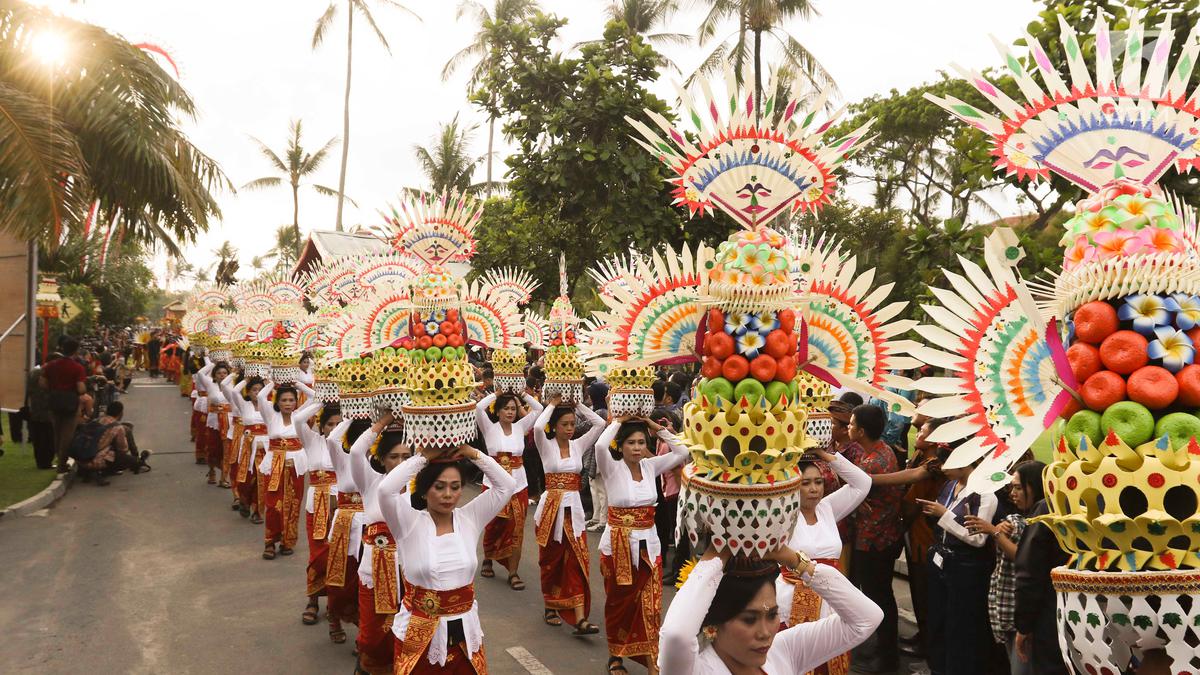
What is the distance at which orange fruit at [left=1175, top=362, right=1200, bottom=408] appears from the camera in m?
1.90

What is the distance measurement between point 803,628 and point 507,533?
5.21m

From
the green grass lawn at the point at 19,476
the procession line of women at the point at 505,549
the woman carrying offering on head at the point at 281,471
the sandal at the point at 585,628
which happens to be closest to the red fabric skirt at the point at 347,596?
the procession line of women at the point at 505,549

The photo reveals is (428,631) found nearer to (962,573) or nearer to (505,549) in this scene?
(962,573)

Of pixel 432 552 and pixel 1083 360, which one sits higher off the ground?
pixel 1083 360

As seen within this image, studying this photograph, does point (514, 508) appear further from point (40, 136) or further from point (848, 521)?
point (40, 136)

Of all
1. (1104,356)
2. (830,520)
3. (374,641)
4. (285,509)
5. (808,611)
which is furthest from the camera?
(285,509)

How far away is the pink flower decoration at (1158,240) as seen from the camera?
Answer: 6.54 feet

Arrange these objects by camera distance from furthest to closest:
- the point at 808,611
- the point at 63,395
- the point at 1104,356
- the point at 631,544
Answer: the point at 63,395 < the point at 631,544 < the point at 808,611 < the point at 1104,356

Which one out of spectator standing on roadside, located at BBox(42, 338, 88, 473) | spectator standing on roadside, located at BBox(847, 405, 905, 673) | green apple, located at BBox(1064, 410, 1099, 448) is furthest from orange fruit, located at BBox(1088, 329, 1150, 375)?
spectator standing on roadside, located at BBox(42, 338, 88, 473)

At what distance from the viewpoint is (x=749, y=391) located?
2660 mm

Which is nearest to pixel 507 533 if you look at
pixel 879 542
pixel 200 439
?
pixel 879 542

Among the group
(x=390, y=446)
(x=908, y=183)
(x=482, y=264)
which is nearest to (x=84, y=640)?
(x=390, y=446)

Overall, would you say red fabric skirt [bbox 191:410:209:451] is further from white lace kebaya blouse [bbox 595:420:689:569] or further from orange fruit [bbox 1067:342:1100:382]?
orange fruit [bbox 1067:342:1100:382]

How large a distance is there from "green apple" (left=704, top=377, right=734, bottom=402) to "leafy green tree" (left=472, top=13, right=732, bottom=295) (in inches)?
277
